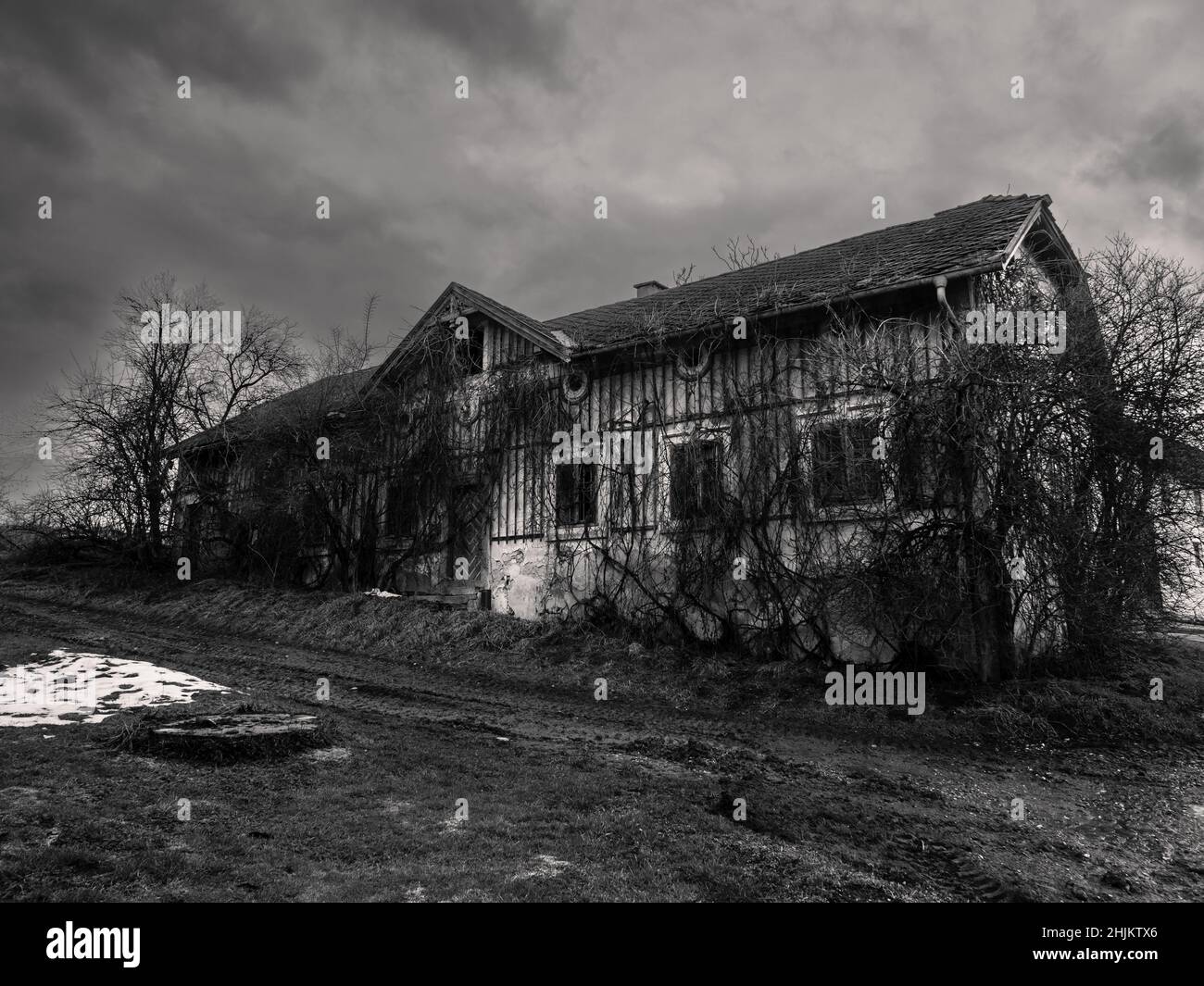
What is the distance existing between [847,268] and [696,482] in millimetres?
4397

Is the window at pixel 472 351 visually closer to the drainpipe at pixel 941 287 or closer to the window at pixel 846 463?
the window at pixel 846 463

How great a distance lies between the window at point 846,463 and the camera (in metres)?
10.3

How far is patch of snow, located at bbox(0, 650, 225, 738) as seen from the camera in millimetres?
7422

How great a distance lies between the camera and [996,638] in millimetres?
10078

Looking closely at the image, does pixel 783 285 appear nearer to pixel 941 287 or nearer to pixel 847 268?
pixel 847 268

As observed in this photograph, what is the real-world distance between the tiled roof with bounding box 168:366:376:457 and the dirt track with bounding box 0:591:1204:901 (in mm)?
6909

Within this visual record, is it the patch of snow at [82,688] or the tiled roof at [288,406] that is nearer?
the patch of snow at [82,688]

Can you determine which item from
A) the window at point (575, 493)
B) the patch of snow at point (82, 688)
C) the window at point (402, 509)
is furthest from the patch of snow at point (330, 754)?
the window at point (402, 509)

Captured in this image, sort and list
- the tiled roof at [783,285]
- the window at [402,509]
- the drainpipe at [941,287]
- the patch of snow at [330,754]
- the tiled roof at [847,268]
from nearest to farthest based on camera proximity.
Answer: the patch of snow at [330,754] < the drainpipe at [941,287] < the tiled roof at [847,268] < the tiled roof at [783,285] < the window at [402,509]

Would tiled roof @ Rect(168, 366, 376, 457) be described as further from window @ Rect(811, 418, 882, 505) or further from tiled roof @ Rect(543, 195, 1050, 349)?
window @ Rect(811, 418, 882, 505)

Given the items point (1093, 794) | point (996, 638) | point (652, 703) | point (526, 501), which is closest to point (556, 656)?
point (652, 703)

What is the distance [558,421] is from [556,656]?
4809 millimetres

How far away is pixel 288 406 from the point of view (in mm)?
17781

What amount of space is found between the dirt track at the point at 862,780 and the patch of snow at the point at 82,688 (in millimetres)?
578
